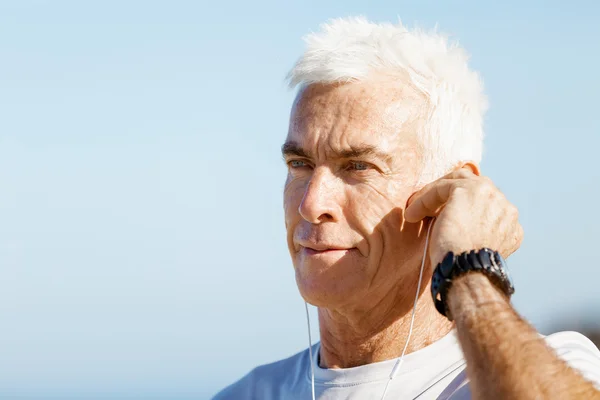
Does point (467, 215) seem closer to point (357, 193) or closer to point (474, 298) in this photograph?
point (474, 298)

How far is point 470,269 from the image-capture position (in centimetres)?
310

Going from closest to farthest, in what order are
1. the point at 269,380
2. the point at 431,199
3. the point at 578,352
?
the point at 578,352, the point at 431,199, the point at 269,380

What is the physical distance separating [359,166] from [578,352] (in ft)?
3.61

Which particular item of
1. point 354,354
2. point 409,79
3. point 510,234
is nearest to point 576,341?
point 510,234

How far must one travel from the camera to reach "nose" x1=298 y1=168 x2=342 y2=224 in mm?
3691

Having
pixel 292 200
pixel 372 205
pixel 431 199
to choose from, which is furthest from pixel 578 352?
pixel 292 200

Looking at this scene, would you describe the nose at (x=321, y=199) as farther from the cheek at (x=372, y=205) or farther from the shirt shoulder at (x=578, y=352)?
the shirt shoulder at (x=578, y=352)

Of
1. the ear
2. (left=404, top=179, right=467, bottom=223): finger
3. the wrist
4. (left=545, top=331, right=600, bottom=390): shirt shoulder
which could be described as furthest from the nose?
(left=545, top=331, right=600, bottom=390): shirt shoulder

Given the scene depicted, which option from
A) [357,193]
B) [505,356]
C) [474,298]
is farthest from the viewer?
[357,193]

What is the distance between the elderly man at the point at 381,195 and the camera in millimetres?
3711

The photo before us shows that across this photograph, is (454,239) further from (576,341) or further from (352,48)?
(352,48)

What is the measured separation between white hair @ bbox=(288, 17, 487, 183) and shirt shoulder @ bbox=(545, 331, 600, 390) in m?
0.85

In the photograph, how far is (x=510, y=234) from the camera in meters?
3.47

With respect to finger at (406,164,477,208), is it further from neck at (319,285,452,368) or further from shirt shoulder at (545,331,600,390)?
shirt shoulder at (545,331,600,390)
